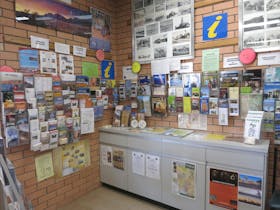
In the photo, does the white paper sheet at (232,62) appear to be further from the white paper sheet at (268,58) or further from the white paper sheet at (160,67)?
the white paper sheet at (160,67)

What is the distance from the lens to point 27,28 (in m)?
2.00

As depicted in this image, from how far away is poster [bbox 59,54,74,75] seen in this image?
2.29 metres

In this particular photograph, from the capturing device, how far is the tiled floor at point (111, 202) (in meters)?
2.33

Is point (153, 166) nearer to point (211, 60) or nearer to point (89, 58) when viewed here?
point (211, 60)

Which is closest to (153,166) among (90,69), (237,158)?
(237,158)

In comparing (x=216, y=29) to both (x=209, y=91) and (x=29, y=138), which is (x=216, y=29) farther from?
(x=29, y=138)

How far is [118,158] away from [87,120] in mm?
609

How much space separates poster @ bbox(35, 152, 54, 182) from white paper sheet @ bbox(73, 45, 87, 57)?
117 cm

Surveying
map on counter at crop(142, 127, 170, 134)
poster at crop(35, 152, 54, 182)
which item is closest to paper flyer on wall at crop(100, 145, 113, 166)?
map on counter at crop(142, 127, 170, 134)

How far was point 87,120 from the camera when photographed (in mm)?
2557

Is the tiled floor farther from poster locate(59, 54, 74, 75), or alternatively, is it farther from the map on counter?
poster locate(59, 54, 74, 75)

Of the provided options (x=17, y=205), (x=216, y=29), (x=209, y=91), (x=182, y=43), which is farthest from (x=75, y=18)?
(x=17, y=205)

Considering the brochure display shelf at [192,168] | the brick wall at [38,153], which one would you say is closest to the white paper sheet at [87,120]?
the brick wall at [38,153]

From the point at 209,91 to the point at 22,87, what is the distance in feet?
6.12
